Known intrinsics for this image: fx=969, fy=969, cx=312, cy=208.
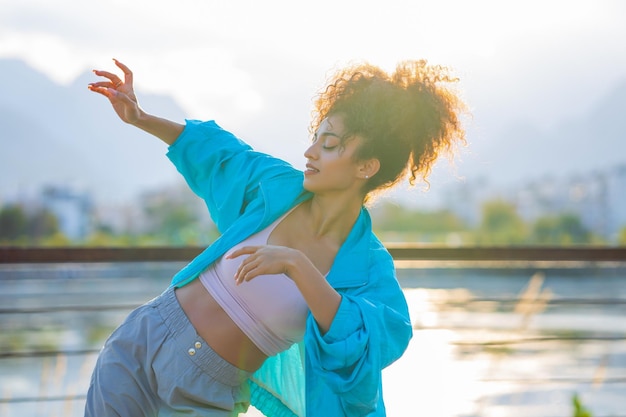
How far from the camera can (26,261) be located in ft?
9.00

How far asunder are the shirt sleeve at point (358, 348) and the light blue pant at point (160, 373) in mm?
198

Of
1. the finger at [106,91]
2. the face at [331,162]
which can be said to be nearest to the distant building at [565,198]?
the face at [331,162]

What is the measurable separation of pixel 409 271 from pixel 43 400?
1.35 meters

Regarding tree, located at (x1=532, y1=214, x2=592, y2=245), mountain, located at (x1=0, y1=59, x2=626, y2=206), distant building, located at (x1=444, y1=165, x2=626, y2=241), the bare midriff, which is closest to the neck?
the bare midriff

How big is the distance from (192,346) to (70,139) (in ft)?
403

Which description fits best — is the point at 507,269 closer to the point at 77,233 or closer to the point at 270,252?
the point at 270,252

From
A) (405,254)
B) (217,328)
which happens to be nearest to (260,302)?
(217,328)

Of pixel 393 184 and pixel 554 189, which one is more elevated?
pixel 393 184

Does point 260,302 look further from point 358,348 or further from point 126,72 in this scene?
point 126,72

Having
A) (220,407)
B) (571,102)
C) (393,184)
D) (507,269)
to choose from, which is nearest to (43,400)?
(220,407)

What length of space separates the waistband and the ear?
393 millimetres

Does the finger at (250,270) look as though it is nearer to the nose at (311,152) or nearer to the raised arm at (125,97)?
the nose at (311,152)

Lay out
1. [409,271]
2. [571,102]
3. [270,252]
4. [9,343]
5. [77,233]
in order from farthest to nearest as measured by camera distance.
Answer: [571,102] < [77,233] < [9,343] < [409,271] < [270,252]

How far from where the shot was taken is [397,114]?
1700 millimetres
